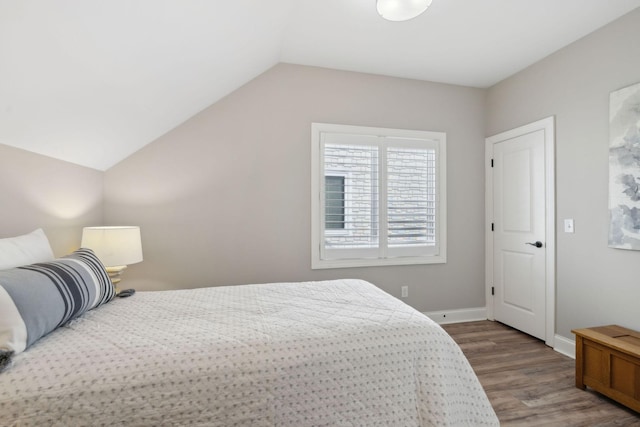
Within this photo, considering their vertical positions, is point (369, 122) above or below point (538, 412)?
above

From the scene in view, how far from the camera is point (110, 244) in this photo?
2.20 metres

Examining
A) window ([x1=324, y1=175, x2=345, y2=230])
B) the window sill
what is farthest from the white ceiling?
the window sill

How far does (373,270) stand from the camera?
3.28 m

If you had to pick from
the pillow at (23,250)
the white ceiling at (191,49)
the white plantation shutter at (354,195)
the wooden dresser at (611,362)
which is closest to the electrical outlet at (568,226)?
the wooden dresser at (611,362)

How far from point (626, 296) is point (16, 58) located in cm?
404

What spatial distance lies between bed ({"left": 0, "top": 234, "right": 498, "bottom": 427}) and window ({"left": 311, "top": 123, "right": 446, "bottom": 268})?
154cm

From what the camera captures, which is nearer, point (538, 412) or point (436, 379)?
point (436, 379)

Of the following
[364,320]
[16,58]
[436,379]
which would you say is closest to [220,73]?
[16,58]

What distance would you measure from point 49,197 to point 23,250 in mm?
726

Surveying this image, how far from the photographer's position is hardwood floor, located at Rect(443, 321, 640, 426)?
1.88m

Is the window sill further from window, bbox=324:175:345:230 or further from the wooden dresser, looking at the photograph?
the wooden dresser

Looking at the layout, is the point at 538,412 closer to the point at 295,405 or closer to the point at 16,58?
the point at 295,405

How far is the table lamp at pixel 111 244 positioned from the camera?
7.15 feet

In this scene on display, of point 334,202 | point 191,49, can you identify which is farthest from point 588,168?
point 191,49
